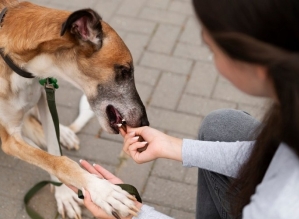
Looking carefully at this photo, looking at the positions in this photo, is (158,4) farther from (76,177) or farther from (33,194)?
(76,177)

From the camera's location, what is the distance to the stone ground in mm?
3430

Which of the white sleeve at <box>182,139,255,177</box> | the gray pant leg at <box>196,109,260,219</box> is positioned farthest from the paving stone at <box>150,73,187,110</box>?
the white sleeve at <box>182,139,255,177</box>

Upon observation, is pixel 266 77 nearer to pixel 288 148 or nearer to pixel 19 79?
pixel 288 148

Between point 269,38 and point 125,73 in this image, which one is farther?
point 125,73

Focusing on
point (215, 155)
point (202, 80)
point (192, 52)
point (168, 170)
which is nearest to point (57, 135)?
point (168, 170)

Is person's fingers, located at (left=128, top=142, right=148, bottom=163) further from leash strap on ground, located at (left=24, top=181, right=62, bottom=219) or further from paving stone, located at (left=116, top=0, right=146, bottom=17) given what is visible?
paving stone, located at (left=116, top=0, right=146, bottom=17)

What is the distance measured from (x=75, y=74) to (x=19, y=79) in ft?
1.03

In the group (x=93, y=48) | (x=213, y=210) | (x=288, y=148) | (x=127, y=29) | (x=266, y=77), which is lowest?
(x=127, y=29)

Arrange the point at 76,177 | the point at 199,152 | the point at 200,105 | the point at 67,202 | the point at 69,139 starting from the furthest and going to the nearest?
the point at 200,105 → the point at 69,139 → the point at 67,202 → the point at 76,177 → the point at 199,152

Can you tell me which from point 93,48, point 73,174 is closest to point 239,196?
point 73,174

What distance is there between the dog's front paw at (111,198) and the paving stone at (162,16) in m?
2.83

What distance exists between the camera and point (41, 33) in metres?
2.73

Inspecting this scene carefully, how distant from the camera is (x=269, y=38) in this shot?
159 cm

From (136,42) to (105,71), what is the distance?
6.44 feet
